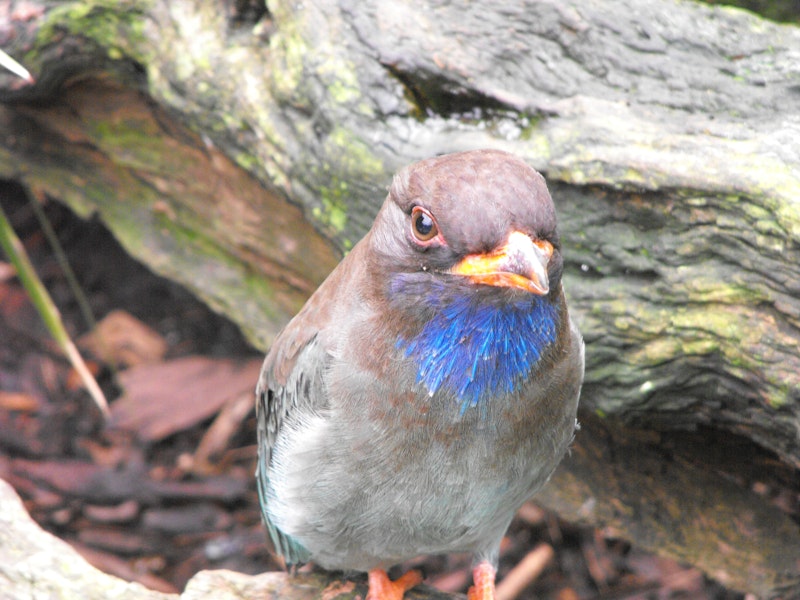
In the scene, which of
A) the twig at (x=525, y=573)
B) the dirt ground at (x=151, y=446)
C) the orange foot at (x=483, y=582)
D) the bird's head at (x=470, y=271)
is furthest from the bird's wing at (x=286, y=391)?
the twig at (x=525, y=573)

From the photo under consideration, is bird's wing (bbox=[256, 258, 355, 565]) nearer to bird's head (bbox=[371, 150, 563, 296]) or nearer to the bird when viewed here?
the bird

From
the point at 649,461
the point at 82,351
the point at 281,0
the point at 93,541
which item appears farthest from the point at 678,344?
the point at 82,351

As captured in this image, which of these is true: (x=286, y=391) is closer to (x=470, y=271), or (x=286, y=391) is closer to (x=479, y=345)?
(x=479, y=345)

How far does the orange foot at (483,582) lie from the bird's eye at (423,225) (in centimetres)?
184

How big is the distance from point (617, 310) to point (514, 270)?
121 cm

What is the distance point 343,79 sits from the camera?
14.7 feet

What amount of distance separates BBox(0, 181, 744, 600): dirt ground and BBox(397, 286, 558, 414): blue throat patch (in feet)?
8.00

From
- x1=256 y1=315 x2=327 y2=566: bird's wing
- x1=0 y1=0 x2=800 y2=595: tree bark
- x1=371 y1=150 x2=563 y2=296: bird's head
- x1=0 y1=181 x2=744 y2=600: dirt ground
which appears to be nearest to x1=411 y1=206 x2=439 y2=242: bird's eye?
x1=371 y1=150 x2=563 y2=296: bird's head

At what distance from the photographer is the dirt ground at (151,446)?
584 centimetres

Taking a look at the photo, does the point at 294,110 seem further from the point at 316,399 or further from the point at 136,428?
the point at 136,428

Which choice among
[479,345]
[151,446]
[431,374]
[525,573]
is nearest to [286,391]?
[431,374]

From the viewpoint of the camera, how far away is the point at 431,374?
357cm

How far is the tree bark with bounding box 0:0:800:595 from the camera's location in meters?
3.97

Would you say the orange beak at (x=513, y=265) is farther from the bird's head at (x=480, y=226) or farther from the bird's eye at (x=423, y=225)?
the bird's eye at (x=423, y=225)
